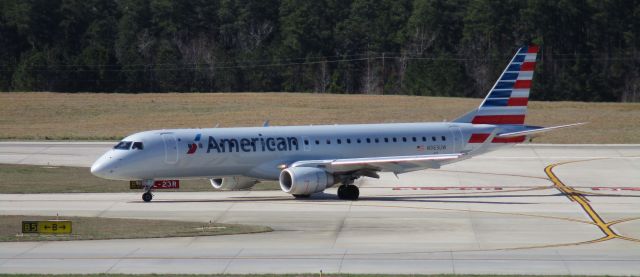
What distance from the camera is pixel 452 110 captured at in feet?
341

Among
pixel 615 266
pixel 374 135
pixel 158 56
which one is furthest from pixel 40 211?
pixel 158 56

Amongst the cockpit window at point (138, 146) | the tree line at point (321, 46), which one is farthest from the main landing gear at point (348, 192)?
the tree line at point (321, 46)

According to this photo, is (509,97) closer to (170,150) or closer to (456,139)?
(456,139)

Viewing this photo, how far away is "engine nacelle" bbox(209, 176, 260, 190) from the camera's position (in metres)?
44.6

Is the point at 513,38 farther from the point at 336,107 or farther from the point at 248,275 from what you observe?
the point at 248,275

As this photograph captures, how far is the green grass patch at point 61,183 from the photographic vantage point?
47228mm

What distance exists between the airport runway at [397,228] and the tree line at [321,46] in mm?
78110

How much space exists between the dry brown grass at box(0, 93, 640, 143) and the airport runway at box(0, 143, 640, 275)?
3606 centimetres

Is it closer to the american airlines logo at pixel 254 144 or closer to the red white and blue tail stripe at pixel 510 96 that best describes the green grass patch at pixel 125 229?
the american airlines logo at pixel 254 144

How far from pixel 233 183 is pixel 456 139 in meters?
10.4

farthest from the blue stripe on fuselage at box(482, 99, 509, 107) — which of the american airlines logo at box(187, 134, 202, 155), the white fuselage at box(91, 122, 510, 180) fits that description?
the american airlines logo at box(187, 134, 202, 155)

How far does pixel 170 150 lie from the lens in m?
42.0

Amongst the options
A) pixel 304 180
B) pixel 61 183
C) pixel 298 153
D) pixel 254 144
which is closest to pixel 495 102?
pixel 298 153

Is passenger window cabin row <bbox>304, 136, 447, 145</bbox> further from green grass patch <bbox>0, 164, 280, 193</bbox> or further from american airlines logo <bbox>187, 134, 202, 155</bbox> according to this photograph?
american airlines logo <bbox>187, 134, 202, 155</bbox>
